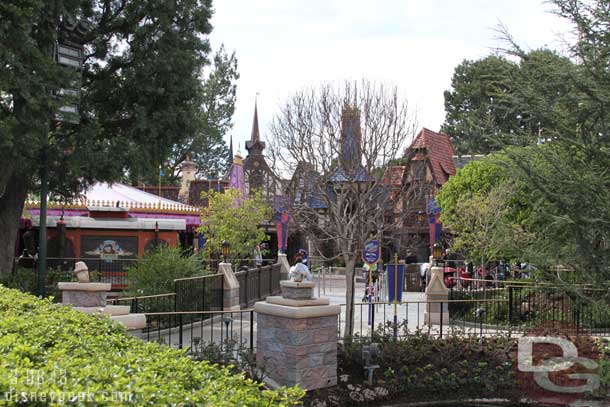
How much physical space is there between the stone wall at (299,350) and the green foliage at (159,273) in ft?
20.5

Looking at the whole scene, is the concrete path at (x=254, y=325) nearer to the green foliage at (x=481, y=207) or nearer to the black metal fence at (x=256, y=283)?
the black metal fence at (x=256, y=283)

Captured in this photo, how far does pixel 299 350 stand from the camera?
30.3 ft

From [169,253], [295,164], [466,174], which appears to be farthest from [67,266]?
[466,174]

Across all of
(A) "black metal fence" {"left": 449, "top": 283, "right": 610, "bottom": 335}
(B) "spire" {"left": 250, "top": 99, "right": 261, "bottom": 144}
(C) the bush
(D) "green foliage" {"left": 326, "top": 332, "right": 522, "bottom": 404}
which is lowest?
(D) "green foliage" {"left": 326, "top": 332, "right": 522, "bottom": 404}

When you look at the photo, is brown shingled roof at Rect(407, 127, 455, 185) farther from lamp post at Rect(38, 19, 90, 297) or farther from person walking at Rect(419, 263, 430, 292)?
lamp post at Rect(38, 19, 90, 297)

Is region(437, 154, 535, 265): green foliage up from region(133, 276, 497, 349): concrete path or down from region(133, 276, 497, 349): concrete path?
up

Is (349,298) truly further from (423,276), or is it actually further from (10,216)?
(423,276)

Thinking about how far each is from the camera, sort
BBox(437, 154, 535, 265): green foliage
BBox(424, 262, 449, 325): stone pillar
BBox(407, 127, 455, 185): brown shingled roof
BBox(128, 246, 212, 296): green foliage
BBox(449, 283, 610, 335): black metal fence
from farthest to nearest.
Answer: BBox(407, 127, 455, 185): brown shingled roof, BBox(437, 154, 535, 265): green foliage, BBox(424, 262, 449, 325): stone pillar, BBox(128, 246, 212, 296): green foliage, BBox(449, 283, 610, 335): black metal fence

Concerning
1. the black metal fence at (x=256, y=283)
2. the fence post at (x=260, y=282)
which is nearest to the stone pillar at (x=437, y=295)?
the black metal fence at (x=256, y=283)

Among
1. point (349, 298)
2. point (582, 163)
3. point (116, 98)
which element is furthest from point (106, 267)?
point (582, 163)

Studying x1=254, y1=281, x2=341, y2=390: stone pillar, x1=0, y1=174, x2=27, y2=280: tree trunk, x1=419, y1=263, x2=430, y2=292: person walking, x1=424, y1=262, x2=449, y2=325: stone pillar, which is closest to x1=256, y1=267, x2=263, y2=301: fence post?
x1=424, y1=262, x2=449, y2=325: stone pillar

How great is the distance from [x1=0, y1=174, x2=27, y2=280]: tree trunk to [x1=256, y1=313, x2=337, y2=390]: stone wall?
10.8 m

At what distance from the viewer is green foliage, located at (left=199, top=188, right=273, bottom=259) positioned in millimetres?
28578

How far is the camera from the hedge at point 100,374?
3.47m
